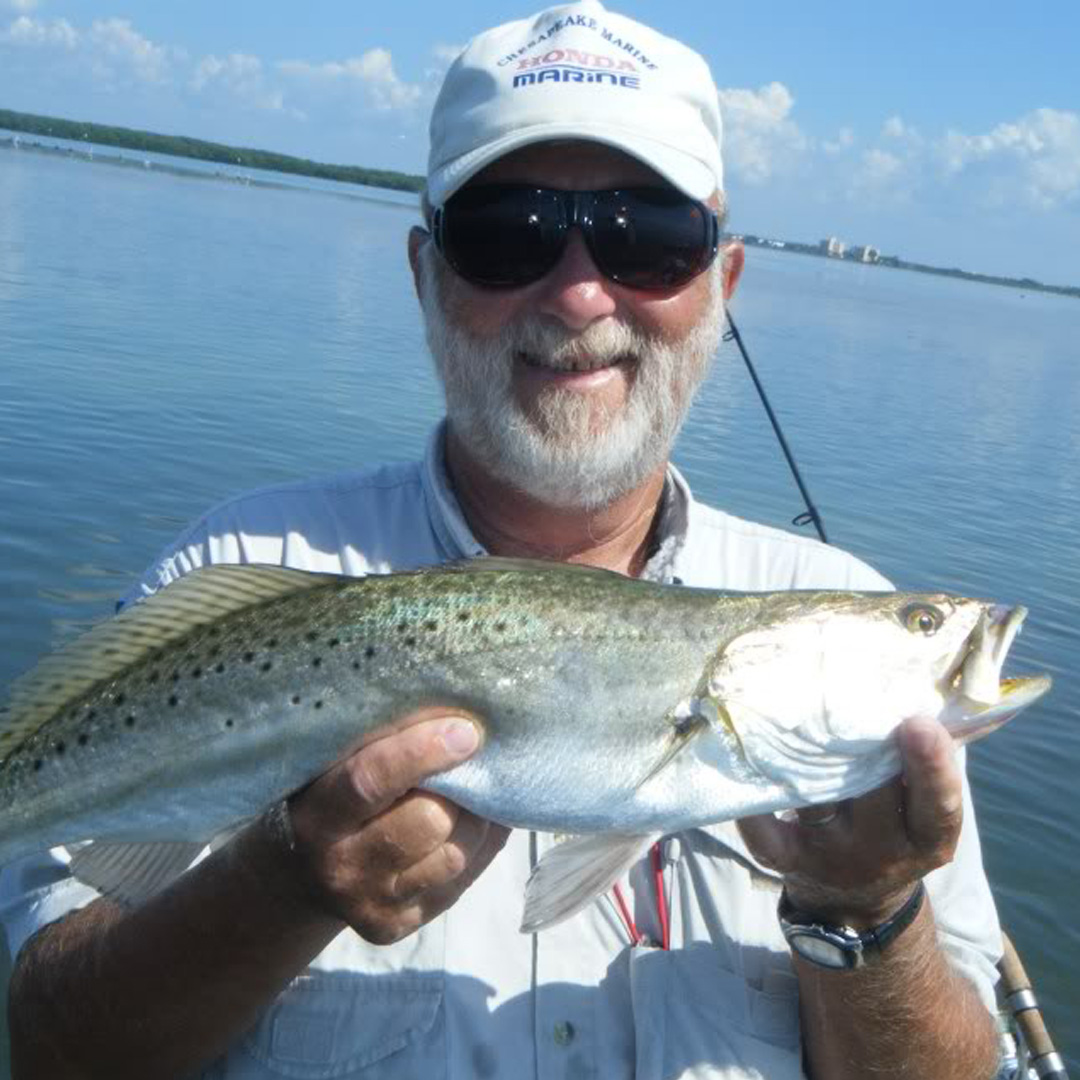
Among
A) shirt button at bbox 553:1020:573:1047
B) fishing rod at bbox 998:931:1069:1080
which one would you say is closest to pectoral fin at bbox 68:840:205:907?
shirt button at bbox 553:1020:573:1047

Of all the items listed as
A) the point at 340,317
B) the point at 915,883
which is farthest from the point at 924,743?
the point at 340,317

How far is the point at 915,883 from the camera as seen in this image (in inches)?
118

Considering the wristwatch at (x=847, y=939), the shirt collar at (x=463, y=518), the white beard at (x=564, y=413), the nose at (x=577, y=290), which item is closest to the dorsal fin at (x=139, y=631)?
the shirt collar at (x=463, y=518)

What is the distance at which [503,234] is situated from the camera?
3686 mm

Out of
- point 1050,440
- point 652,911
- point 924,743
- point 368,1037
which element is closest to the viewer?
point 924,743

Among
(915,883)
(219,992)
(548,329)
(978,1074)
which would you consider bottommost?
(978,1074)

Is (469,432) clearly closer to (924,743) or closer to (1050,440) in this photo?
(924,743)

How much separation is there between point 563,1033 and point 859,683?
4.02ft

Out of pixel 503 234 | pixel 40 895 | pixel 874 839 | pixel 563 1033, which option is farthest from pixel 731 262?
pixel 40 895

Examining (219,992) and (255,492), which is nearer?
(219,992)

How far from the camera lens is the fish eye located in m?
→ 2.94

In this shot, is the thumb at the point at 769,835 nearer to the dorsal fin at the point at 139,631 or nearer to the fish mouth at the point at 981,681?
the fish mouth at the point at 981,681

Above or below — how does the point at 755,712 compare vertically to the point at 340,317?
above

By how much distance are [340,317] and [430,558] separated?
30.2m
